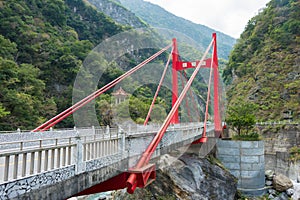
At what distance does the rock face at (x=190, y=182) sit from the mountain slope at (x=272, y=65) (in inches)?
565

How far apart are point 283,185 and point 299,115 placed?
10.9 metres

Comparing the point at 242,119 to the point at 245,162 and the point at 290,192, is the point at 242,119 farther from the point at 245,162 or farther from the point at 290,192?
the point at 290,192

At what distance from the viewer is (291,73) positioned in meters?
30.6

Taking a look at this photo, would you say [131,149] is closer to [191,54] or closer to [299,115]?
[191,54]

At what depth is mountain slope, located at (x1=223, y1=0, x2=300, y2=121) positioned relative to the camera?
2878cm

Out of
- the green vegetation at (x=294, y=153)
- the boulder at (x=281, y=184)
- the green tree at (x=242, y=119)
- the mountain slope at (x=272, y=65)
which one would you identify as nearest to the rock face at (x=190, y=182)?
the boulder at (x=281, y=184)

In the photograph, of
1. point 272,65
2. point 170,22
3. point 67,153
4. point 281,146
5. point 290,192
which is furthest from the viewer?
point 170,22

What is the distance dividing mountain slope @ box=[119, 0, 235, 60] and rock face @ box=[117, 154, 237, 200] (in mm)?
105105

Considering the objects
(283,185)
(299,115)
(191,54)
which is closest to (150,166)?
(283,185)

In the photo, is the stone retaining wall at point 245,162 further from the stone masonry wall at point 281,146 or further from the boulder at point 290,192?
the stone masonry wall at point 281,146

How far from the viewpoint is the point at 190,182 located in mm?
13094

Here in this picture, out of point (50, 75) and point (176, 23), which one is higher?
point (176, 23)

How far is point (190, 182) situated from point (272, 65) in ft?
84.4

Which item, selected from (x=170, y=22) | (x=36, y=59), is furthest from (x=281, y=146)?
(x=170, y=22)
